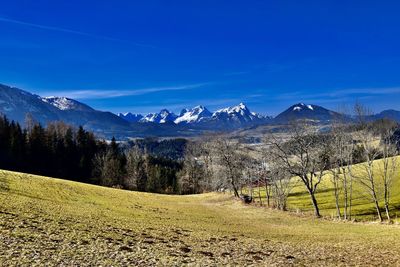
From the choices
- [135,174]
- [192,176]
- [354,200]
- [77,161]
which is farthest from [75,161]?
[354,200]

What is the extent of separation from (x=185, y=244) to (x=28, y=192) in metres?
28.1

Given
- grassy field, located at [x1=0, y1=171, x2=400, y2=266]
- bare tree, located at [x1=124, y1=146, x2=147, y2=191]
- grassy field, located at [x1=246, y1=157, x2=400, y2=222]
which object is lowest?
grassy field, located at [x1=246, y1=157, x2=400, y2=222]

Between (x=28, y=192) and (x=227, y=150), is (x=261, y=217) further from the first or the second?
(x=227, y=150)

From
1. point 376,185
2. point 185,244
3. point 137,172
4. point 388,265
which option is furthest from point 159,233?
point 137,172

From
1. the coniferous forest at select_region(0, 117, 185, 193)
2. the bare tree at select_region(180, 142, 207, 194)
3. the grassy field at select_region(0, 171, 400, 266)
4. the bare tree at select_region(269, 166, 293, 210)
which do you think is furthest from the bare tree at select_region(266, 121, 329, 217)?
the bare tree at select_region(180, 142, 207, 194)

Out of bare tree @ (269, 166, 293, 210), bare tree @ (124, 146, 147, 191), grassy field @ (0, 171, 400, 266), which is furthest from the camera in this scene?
bare tree @ (124, 146, 147, 191)

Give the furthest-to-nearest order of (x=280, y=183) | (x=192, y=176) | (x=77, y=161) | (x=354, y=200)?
(x=192, y=176), (x=77, y=161), (x=354, y=200), (x=280, y=183)

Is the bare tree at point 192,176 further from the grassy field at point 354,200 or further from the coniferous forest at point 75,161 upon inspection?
the grassy field at point 354,200

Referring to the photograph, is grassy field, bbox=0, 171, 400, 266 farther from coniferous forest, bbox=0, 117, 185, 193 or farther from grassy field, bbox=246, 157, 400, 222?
coniferous forest, bbox=0, 117, 185, 193

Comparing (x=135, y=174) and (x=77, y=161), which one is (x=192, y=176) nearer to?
(x=135, y=174)

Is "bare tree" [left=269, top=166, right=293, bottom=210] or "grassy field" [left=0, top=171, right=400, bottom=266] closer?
"grassy field" [left=0, top=171, right=400, bottom=266]

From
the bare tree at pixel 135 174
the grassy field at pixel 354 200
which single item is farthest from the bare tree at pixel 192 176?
the grassy field at pixel 354 200

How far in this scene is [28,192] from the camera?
4906 cm

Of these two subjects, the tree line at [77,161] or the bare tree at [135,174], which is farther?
the bare tree at [135,174]
